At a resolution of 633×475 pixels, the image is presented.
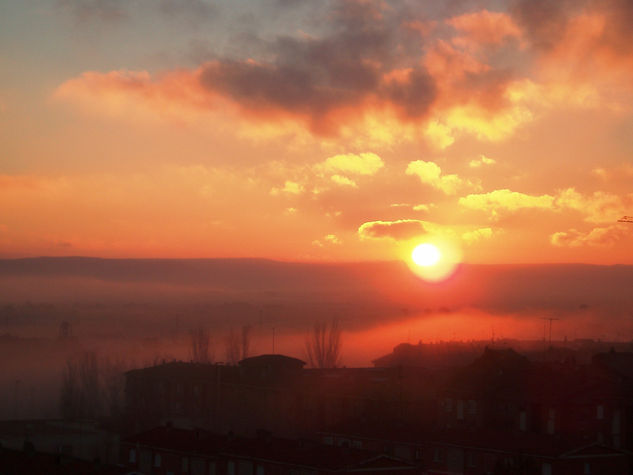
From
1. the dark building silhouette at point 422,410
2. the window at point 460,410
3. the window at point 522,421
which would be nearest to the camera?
the dark building silhouette at point 422,410

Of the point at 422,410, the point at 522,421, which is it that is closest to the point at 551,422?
the point at 522,421

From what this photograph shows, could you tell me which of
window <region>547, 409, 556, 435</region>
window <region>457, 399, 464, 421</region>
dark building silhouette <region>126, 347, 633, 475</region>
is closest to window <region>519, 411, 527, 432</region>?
dark building silhouette <region>126, 347, 633, 475</region>

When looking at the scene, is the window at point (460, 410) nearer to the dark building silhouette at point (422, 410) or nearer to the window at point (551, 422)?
the dark building silhouette at point (422, 410)

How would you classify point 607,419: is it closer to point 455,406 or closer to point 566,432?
point 566,432

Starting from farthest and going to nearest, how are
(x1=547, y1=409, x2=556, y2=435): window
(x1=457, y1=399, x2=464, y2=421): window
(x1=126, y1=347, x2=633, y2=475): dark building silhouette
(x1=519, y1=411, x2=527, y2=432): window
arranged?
(x1=457, y1=399, x2=464, y2=421): window
(x1=519, y1=411, x2=527, y2=432): window
(x1=547, y1=409, x2=556, y2=435): window
(x1=126, y1=347, x2=633, y2=475): dark building silhouette

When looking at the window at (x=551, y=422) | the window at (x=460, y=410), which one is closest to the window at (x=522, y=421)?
the window at (x=551, y=422)

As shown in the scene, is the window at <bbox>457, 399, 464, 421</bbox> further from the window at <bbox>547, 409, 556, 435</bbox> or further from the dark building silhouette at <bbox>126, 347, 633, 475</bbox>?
the window at <bbox>547, 409, 556, 435</bbox>

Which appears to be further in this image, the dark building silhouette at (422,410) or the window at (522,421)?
the window at (522,421)

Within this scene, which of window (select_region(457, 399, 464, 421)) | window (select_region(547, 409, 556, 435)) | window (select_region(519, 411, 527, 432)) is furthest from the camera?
window (select_region(457, 399, 464, 421))

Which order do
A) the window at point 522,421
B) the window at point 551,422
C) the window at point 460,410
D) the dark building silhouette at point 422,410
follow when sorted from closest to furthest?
1. the dark building silhouette at point 422,410
2. the window at point 551,422
3. the window at point 522,421
4. the window at point 460,410

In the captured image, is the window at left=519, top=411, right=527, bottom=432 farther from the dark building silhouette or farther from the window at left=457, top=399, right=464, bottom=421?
the window at left=457, top=399, right=464, bottom=421

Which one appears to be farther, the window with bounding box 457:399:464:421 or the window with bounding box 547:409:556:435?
the window with bounding box 457:399:464:421

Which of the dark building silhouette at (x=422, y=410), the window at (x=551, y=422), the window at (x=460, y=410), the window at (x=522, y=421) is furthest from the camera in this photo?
the window at (x=460, y=410)

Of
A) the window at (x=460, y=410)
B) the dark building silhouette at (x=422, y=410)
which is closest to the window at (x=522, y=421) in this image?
the dark building silhouette at (x=422, y=410)
